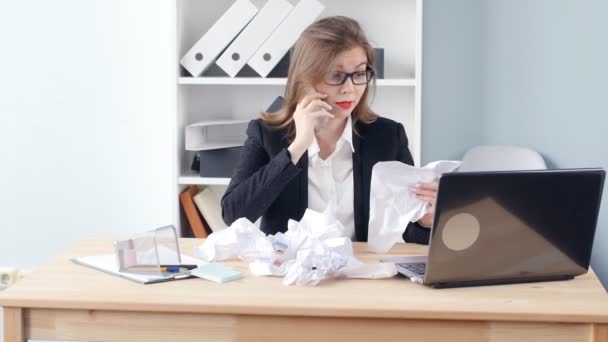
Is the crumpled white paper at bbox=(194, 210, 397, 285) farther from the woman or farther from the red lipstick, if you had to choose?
the red lipstick

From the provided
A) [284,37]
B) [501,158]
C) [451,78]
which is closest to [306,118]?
[284,37]

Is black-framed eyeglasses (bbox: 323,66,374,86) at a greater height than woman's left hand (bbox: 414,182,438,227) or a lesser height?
greater

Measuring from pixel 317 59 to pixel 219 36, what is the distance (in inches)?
37.9

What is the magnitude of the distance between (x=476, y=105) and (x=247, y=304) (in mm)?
1997

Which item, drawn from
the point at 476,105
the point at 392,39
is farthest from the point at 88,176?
the point at 476,105

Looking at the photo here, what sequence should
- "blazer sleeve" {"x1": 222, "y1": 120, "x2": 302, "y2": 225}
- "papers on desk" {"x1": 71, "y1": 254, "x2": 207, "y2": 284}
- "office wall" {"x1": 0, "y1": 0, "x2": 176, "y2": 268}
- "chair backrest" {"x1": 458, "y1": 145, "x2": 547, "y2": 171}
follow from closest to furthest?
"papers on desk" {"x1": 71, "y1": 254, "x2": 207, "y2": 284}, "blazer sleeve" {"x1": 222, "y1": 120, "x2": 302, "y2": 225}, "chair backrest" {"x1": 458, "y1": 145, "x2": 547, "y2": 171}, "office wall" {"x1": 0, "y1": 0, "x2": 176, "y2": 268}

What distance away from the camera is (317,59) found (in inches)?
88.6

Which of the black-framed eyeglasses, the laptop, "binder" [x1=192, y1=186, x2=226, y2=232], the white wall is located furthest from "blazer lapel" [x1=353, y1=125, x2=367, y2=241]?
the white wall

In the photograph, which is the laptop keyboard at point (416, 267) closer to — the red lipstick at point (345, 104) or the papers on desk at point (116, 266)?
the papers on desk at point (116, 266)

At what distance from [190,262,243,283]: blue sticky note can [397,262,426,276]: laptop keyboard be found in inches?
14.0

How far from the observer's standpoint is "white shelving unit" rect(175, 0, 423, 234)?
329 centimetres

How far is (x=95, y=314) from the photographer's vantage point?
5.30ft

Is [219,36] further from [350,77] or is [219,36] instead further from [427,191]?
[427,191]

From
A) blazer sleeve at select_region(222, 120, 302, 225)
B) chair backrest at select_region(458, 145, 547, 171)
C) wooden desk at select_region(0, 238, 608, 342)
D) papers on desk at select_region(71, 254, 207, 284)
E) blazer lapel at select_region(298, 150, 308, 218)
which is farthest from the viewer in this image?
chair backrest at select_region(458, 145, 547, 171)
